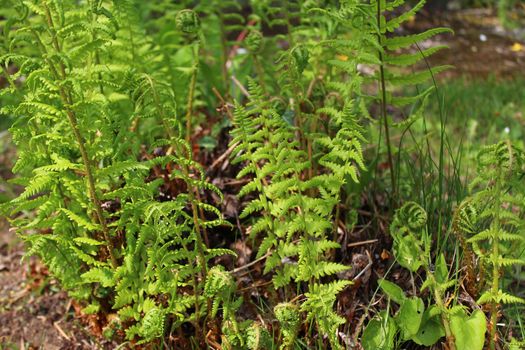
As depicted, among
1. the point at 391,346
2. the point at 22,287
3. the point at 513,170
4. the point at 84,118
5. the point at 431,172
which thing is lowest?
the point at 22,287

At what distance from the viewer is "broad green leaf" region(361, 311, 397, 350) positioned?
6.57 ft

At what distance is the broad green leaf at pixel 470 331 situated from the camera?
6.20 ft

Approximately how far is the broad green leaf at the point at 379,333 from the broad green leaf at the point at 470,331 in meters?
0.19

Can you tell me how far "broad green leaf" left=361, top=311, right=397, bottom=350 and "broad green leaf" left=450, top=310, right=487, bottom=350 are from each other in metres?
0.19

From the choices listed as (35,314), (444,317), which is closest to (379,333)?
(444,317)

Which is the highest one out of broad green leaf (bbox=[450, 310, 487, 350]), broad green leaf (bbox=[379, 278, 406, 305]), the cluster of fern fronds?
the cluster of fern fronds

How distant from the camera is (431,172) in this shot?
2.38 m

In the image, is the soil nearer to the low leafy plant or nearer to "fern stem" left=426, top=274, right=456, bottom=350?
the low leafy plant

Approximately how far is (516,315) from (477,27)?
5081 mm

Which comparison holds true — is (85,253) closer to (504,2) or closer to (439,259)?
(439,259)

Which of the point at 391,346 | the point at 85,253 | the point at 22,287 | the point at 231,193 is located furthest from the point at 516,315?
the point at 22,287

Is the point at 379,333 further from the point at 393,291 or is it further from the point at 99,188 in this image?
the point at 99,188

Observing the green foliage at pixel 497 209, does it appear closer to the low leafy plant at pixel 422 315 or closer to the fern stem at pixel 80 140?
the low leafy plant at pixel 422 315

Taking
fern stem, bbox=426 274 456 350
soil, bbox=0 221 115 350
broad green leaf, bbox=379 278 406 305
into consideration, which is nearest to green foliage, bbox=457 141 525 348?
fern stem, bbox=426 274 456 350
